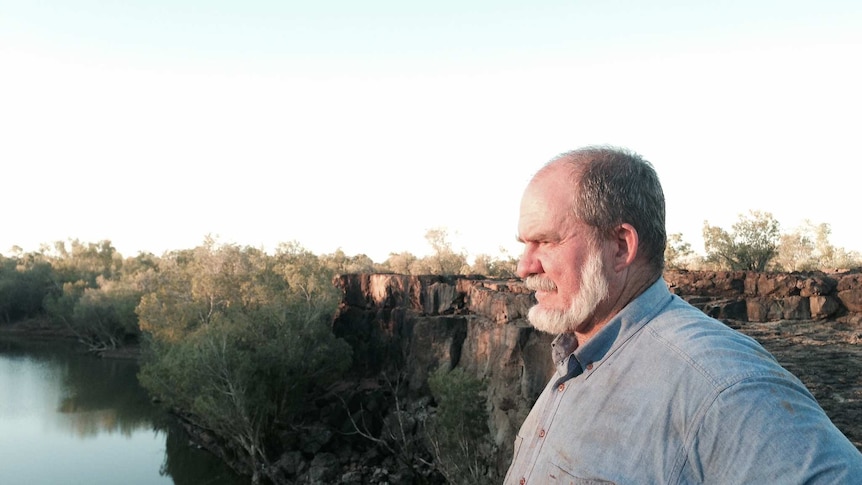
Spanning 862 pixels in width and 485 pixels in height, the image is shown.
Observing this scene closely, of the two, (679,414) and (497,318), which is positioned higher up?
(679,414)

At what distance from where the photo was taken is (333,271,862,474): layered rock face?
414 inches

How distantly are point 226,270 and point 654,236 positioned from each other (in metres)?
31.4

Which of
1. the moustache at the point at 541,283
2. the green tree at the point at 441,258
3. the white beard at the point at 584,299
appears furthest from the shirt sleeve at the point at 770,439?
the green tree at the point at 441,258

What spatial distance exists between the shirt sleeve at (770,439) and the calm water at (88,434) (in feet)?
74.4

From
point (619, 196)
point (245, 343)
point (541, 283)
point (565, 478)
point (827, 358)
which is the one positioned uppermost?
point (619, 196)

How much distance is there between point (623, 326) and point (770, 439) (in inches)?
16.5

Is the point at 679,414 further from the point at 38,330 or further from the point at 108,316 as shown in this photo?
the point at 38,330

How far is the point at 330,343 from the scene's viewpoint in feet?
87.7

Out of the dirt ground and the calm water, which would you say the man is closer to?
the dirt ground

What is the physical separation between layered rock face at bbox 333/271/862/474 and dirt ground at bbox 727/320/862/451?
94 mm

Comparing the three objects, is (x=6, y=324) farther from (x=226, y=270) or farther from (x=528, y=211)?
(x=528, y=211)

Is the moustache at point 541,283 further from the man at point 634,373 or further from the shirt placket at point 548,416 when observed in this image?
the shirt placket at point 548,416

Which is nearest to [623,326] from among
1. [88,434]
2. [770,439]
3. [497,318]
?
[770,439]

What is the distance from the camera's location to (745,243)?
20.0m
